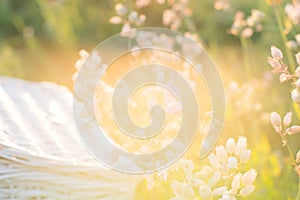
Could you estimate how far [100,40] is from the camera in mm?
2584

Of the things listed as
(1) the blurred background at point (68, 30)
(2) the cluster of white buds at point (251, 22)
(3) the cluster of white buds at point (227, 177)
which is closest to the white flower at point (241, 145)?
(3) the cluster of white buds at point (227, 177)

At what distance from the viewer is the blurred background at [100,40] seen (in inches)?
74.8

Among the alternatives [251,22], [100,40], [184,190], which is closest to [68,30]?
[100,40]

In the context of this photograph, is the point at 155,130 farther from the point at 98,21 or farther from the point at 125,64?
the point at 98,21

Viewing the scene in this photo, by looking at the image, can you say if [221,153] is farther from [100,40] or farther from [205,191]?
[100,40]

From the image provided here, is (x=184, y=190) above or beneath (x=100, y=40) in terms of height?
beneath

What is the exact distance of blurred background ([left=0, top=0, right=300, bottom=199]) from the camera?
6.23 feet

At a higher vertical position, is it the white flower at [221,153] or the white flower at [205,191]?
the white flower at [221,153]

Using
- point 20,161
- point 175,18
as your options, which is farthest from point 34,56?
point 20,161

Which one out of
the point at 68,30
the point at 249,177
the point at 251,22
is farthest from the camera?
the point at 68,30

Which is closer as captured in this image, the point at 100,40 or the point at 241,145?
the point at 241,145

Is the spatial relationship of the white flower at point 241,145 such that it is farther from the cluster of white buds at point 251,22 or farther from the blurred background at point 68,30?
the blurred background at point 68,30

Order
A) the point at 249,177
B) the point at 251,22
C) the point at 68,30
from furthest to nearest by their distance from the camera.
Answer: the point at 68,30, the point at 251,22, the point at 249,177

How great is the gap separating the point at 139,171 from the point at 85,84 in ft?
0.69
